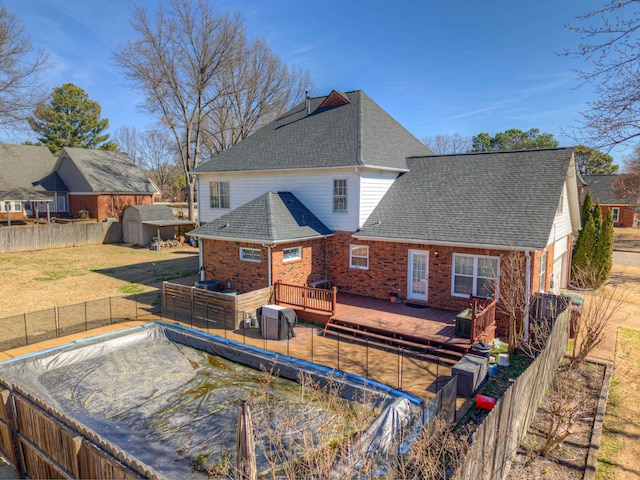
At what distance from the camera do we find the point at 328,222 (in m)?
17.3

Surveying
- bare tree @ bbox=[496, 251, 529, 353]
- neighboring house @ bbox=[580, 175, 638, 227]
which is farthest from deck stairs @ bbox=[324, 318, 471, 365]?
neighboring house @ bbox=[580, 175, 638, 227]

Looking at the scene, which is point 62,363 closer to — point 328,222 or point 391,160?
point 328,222

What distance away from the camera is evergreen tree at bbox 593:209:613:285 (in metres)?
20.6

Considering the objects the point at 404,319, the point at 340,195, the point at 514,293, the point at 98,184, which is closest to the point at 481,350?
the point at 514,293

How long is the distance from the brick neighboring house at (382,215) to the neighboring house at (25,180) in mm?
24818

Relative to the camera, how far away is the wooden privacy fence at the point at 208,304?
1380 cm

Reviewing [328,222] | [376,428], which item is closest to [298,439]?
[376,428]

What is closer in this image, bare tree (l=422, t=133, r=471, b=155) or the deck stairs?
the deck stairs

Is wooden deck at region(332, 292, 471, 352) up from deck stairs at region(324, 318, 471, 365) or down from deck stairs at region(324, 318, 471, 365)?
up

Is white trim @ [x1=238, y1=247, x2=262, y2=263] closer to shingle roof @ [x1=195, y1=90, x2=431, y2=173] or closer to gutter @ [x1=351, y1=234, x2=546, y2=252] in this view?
gutter @ [x1=351, y1=234, x2=546, y2=252]

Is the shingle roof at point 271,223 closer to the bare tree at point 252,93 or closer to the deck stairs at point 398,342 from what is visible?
the deck stairs at point 398,342

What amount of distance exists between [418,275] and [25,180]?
3849 cm

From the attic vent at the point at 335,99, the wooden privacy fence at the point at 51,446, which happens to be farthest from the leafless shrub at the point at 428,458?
the attic vent at the point at 335,99

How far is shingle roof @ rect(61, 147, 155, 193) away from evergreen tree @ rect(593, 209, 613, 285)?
118 feet
